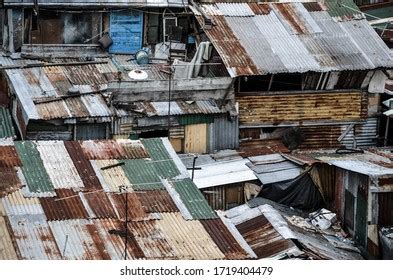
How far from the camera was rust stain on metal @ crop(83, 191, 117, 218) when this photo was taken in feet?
55.5

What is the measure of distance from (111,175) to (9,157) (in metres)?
2.29

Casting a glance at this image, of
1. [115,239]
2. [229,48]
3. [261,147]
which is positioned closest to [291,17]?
[229,48]

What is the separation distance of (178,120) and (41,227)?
9.12 metres

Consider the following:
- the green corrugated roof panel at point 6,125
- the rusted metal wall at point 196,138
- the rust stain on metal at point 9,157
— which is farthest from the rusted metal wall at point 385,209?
the green corrugated roof panel at point 6,125

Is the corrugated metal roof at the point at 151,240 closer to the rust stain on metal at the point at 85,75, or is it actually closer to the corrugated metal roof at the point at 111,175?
the corrugated metal roof at the point at 111,175

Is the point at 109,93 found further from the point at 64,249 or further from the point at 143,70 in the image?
the point at 64,249

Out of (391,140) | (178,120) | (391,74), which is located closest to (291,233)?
(178,120)

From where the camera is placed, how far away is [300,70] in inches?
990

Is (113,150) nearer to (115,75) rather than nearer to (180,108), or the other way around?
(180,108)

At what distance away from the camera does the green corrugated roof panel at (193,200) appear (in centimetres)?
1739

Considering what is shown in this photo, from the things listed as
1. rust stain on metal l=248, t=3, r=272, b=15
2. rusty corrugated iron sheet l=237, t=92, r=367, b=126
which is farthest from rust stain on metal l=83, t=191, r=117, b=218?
rust stain on metal l=248, t=3, r=272, b=15

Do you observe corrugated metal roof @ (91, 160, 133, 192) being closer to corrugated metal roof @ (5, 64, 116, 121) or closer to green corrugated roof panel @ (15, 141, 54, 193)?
green corrugated roof panel @ (15, 141, 54, 193)

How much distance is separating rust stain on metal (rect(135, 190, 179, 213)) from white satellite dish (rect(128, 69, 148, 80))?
26.9 ft

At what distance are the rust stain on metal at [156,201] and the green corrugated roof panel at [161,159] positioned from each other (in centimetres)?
74
